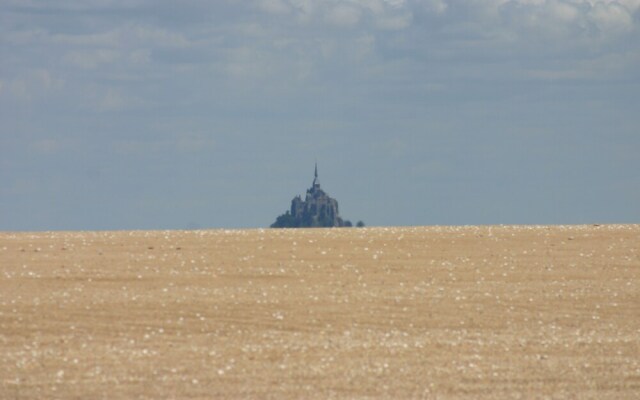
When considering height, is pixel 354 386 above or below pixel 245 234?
below

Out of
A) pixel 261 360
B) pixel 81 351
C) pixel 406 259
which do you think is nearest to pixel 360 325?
pixel 261 360

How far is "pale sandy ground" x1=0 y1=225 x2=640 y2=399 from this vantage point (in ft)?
83.1

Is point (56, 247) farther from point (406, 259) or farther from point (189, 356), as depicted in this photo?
point (189, 356)

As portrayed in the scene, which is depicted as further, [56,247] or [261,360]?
[56,247]

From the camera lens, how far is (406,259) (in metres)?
42.5

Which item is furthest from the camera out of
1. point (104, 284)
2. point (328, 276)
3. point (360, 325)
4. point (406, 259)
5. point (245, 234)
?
point (245, 234)

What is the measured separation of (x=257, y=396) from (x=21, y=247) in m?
21.6

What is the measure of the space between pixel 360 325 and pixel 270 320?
7.19 feet

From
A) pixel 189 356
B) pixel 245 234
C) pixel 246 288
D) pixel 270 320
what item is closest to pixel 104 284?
pixel 246 288

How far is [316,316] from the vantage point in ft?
105

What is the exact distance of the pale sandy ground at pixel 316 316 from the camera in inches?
997

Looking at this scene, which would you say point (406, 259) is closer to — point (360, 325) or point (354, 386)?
point (360, 325)

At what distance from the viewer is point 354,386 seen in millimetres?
24969

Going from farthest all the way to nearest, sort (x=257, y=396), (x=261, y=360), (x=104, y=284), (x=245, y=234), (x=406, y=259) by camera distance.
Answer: (x=245, y=234), (x=406, y=259), (x=104, y=284), (x=261, y=360), (x=257, y=396)
